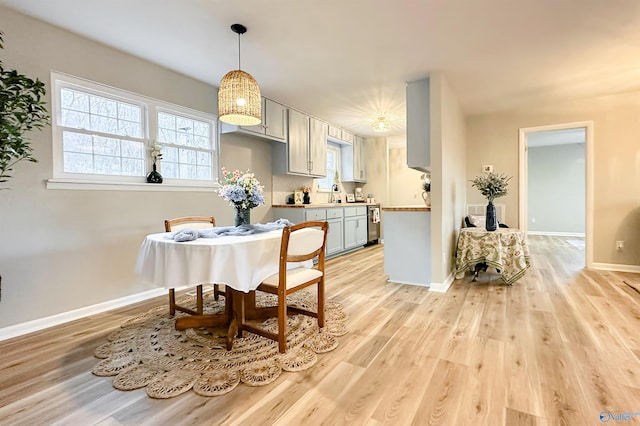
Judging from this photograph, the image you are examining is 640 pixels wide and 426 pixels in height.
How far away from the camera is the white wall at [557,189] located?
8.12 meters

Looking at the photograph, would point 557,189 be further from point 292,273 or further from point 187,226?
point 187,226

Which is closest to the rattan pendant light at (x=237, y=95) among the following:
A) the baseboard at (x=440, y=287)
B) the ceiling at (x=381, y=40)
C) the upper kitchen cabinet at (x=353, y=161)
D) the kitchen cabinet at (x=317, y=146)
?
the ceiling at (x=381, y=40)

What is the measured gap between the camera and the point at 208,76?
361 cm

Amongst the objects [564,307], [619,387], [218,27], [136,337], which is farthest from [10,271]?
[564,307]

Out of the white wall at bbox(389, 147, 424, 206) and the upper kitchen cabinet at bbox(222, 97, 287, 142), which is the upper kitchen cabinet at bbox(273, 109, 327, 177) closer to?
the upper kitchen cabinet at bbox(222, 97, 287, 142)

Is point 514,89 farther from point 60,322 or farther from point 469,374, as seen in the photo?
point 60,322

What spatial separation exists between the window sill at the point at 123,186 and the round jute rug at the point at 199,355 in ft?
4.18

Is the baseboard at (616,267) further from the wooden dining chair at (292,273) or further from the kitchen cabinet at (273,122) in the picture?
the kitchen cabinet at (273,122)

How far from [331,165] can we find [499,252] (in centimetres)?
390

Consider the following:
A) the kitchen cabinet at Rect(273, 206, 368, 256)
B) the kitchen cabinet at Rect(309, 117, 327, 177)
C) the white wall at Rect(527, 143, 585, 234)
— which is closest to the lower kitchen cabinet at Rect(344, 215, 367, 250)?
the kitchen cabinet at Rect(273, 206, 368, 256)

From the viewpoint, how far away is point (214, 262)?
6.10 ft

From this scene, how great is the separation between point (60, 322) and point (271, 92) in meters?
3.42

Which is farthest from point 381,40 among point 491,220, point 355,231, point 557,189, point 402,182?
point 557,189

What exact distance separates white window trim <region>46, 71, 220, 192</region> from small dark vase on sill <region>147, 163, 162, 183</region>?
0.05 m
